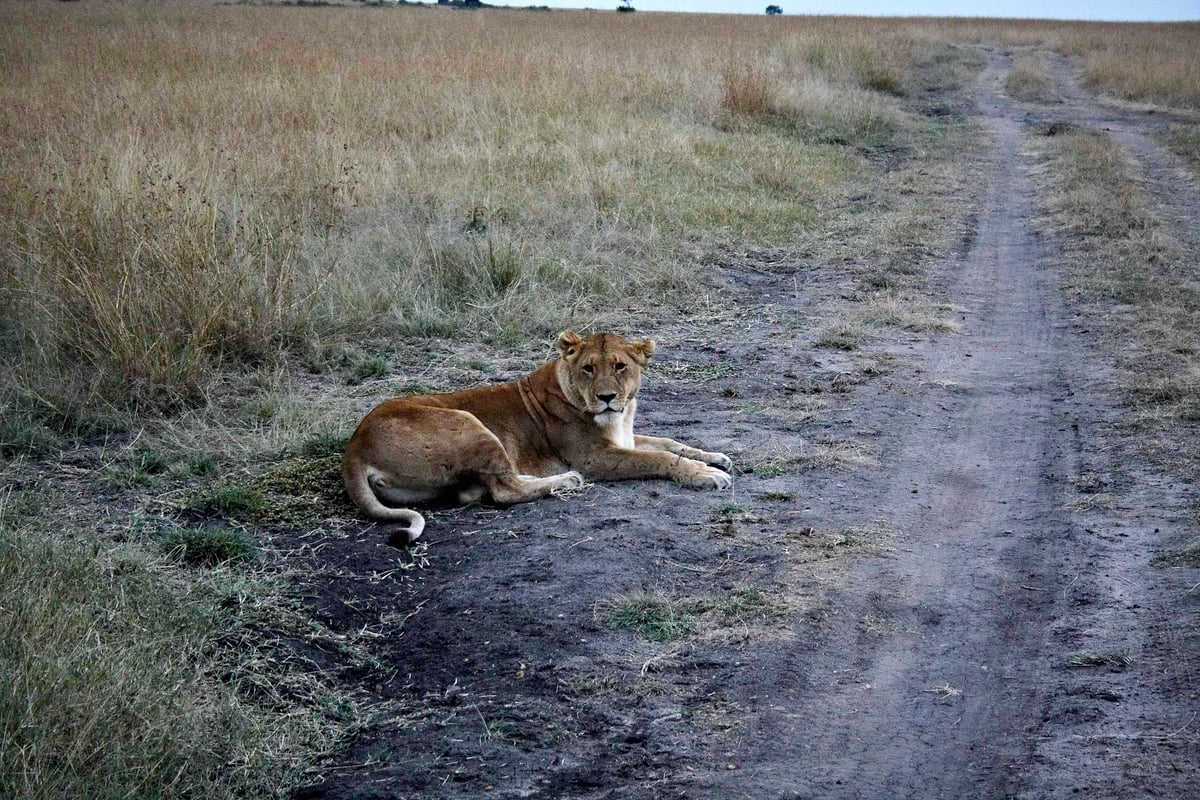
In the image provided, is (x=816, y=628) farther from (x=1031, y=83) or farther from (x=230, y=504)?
(x=1031, y=83)

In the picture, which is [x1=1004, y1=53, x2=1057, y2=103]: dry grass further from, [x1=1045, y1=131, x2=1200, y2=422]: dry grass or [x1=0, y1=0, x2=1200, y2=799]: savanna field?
[x1=1045, y1=131, x2=1200, y2=422]: dry grass

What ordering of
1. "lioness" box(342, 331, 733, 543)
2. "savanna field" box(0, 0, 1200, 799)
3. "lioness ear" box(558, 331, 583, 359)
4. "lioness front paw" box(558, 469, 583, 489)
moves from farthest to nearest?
"lioness ear" box(558, 331, 583, 359)
"lioness front paw" box(558, 469, 583, 489)
"lioness" box(342, 331, 733, 543)
"savanna field" box(0, 0, 1200, 799)

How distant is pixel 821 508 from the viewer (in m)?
5.59

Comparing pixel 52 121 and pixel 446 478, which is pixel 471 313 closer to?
pixel 446 478

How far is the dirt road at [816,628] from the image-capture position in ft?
11.7

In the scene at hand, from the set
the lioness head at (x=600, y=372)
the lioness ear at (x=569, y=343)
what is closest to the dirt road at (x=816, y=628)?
the lioness head at (x=600, y=372)

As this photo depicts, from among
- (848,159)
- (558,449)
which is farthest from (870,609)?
(848,159)

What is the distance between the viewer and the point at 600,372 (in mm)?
5922

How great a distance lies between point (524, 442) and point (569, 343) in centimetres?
58

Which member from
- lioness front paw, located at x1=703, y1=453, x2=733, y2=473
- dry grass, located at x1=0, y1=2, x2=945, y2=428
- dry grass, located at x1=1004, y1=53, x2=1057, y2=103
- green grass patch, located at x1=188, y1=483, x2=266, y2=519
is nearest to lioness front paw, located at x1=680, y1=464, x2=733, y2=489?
lioness front paw, located at x1=703, y1=453, x2=733, y2=473

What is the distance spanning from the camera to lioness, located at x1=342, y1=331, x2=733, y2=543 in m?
5.52

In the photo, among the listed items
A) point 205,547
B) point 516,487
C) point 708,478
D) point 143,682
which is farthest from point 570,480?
point 143,682

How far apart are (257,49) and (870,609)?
17.3 m

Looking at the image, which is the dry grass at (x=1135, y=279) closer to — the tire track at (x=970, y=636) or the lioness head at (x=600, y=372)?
the tire track at (x=970, y=636)
